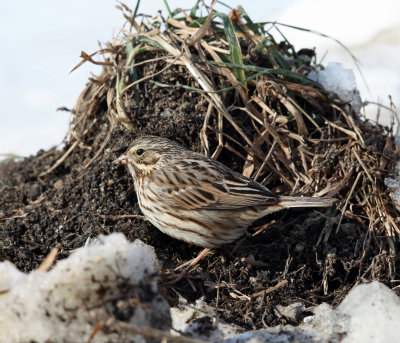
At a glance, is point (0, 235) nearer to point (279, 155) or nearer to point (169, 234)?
point (169, 234)

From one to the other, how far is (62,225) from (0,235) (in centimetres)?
52

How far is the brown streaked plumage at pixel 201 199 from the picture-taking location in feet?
14.9

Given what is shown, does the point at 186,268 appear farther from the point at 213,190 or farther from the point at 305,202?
the point at 305,202

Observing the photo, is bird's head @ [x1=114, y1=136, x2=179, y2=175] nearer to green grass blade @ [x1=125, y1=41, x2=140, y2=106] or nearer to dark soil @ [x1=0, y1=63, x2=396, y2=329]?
dark soil @ [x1=0, y1=63, x2=396, y2=329]

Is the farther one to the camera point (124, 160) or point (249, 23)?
point (249, 23)

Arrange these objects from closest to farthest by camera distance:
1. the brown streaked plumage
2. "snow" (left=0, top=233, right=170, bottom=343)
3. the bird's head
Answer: "snow" (left=0, top=233, right=170, bottom=343)
the brown streaked plumage
the bird's head

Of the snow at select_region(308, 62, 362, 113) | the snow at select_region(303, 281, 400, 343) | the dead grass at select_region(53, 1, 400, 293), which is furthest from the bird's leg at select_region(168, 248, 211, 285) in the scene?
the snow at select_region(308, 62, 362, 113)

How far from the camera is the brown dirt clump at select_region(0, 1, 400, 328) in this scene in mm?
4406

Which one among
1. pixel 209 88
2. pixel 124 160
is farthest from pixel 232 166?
pixel 124 160

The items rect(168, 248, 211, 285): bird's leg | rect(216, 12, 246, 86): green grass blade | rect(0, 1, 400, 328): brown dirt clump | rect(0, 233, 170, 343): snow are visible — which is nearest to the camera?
rect(0, 233, 170, 343): snow

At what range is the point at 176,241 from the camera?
4.88m

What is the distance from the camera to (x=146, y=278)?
264cm

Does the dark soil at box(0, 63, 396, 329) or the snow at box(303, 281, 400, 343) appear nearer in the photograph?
the snow at box(303, 281, 400, 343)

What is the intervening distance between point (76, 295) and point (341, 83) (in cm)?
413
